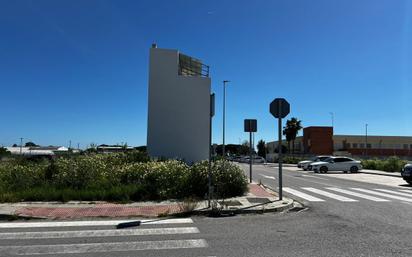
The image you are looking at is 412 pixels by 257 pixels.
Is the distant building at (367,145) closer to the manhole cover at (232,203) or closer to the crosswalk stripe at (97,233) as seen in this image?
the manhole cover at (232,203)

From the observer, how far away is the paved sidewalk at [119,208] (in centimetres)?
1058

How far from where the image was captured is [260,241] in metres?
7.74

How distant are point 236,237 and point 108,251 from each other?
2443 millimetres

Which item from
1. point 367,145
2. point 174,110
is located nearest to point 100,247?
point 174,110

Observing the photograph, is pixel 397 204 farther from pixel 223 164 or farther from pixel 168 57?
pixel 168 57

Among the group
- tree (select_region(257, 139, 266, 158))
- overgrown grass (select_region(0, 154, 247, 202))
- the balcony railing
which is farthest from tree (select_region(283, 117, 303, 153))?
overgrown grass (select_region(0, 154, 247, 202))

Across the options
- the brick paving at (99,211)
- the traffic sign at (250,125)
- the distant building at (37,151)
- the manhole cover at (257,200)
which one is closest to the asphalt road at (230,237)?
the brick paving at (99,211)

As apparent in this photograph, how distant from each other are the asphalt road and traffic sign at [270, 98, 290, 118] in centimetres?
379

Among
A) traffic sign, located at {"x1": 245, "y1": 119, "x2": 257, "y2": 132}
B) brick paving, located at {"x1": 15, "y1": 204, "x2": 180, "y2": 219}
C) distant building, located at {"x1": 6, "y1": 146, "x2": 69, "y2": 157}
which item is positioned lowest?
brick paving, located at {"x1": 15, "y1": 204, "x2": 180, "y2": 219}

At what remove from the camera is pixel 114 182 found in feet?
48.6

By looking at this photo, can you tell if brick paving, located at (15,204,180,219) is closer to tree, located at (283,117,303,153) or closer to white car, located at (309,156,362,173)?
white car, located at (309,156,362,173)

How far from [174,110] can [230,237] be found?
58.9 ft

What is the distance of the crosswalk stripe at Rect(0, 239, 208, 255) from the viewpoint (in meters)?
7.04

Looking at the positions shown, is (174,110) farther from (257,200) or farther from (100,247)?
(100,247)
